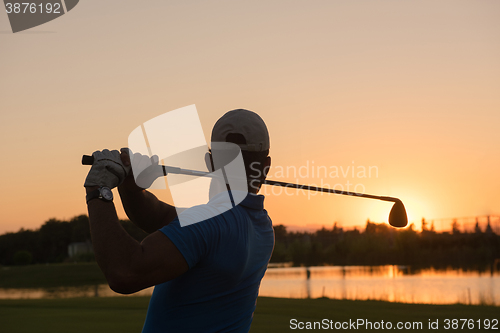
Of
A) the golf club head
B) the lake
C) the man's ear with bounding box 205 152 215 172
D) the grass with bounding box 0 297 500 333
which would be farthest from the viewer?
the lake

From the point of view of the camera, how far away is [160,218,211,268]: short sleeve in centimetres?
157

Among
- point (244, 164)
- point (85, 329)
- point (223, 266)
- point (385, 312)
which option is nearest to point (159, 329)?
point (223, 266)

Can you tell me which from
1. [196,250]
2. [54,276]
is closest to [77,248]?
[54,276]

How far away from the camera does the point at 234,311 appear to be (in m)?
1.97

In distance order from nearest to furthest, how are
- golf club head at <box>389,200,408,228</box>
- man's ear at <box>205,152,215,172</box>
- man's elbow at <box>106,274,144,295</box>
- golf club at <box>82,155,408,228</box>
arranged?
1. man's elbow at <box>106,274,144,295</box>
2. man's ear at <box>205,152,215,172</box>
3. golf club at <box>82,155,408,228</box>
4. golf club head at <box>389,200,408,228</box>

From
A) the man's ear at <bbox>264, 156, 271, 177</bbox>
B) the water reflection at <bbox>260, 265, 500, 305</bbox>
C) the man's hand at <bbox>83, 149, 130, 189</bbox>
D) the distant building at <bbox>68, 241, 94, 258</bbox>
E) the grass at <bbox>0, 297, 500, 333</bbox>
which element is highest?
the man's hand at <bbox>83, 149, 130, 189</bbox>

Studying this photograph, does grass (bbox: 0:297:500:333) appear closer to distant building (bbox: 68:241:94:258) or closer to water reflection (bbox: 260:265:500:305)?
water reflection (bbox: 260:265:500:305)

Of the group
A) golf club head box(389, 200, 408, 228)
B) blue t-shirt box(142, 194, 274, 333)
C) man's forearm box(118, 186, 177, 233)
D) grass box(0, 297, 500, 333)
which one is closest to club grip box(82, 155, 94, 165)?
man's forearm box(118, 186, 177, 233)

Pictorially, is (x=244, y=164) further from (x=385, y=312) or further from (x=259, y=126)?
(x=385, y=312)

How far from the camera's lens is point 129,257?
1.50 metres

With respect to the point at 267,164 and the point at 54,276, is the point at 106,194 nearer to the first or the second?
the point at 267,164

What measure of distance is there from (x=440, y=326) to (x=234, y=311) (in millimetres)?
11613

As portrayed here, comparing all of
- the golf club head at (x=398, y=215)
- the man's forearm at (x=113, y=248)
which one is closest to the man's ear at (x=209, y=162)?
the man's forearm at (x=113, y=248)

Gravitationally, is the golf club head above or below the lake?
above
